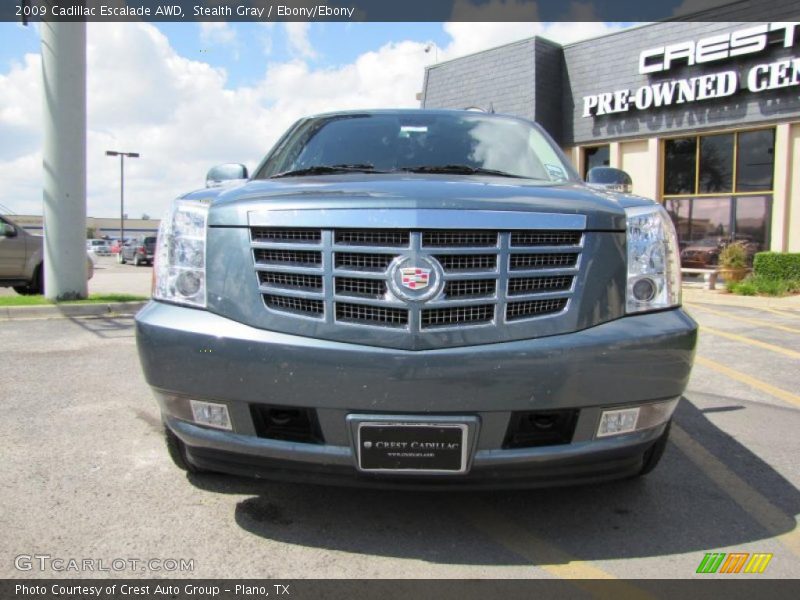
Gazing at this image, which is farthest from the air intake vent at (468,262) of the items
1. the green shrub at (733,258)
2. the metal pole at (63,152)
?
→ the green shrub at (733,258)

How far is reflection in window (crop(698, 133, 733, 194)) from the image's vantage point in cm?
1655

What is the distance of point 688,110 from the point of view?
16.8 meters

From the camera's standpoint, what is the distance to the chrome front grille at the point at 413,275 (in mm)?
2201

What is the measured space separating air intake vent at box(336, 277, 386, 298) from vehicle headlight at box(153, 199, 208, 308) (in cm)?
51

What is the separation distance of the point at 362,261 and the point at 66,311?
7.41 metres

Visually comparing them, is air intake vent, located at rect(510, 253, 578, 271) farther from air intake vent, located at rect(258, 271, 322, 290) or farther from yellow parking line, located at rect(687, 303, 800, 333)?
yellow parking line, located at rect(687, 303, 800, 333)

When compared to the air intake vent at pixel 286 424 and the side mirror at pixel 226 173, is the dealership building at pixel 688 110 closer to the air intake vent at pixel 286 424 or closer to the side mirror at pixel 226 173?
the side mirror at pixel 226 173

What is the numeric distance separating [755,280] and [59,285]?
13.7 meters

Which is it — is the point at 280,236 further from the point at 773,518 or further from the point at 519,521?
the point at 773,518

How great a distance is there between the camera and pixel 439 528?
255 centimetres

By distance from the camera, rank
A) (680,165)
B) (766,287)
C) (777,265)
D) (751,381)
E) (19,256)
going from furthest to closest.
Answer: (680,165), (777,265), (766,287), (19,256), (751,381)

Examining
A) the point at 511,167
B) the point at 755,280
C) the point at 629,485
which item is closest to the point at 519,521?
the point at 629,485

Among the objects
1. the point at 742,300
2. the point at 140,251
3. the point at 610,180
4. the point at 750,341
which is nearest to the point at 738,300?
the point at 742,300

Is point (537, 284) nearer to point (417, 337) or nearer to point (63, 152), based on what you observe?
point (417, 337)
